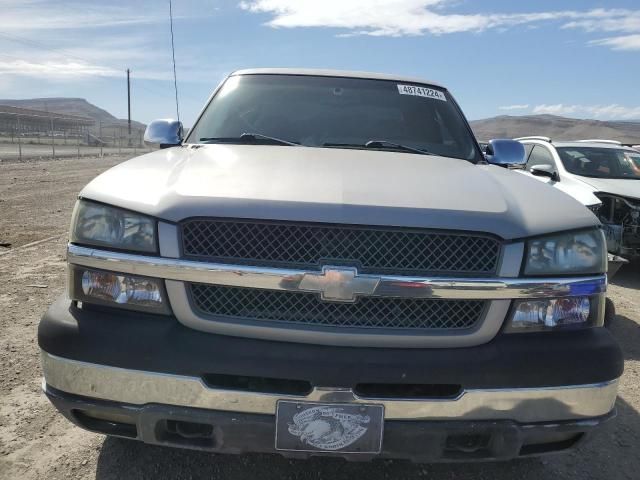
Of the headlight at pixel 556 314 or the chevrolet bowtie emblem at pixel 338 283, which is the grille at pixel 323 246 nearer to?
the chevrolet bowtie emblem at pixel 338 283

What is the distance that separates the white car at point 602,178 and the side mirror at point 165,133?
4.00 meters

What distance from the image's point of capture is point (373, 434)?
1.89 meters

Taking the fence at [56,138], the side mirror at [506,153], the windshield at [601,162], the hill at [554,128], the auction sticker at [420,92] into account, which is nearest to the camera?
the side mirror at [506,153]

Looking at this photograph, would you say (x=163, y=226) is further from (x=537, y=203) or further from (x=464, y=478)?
(x=464, y=478)

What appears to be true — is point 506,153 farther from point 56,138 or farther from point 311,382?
point 56,138

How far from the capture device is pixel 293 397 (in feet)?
6.11

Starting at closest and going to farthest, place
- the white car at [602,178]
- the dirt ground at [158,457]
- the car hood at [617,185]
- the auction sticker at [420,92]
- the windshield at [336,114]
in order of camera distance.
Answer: the dirt ground at [158,457] → the windshield at [336,114] → the auction sticker at [420,92] → the white car at [602,178] → the car hood at [617,185]

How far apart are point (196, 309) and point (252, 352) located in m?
0.28

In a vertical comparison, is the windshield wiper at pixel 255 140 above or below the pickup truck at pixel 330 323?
above

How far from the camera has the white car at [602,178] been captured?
6590 millimetres

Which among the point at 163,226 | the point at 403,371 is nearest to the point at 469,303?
the point at 403,371

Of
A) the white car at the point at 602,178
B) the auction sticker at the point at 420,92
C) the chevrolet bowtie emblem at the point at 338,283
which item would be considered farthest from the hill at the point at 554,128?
the chevrolet bowtie emblem at the point at 338,283

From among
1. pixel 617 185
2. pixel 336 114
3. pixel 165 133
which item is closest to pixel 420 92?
pixel 336 114

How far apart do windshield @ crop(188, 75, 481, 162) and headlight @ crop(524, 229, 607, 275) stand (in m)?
1.22
